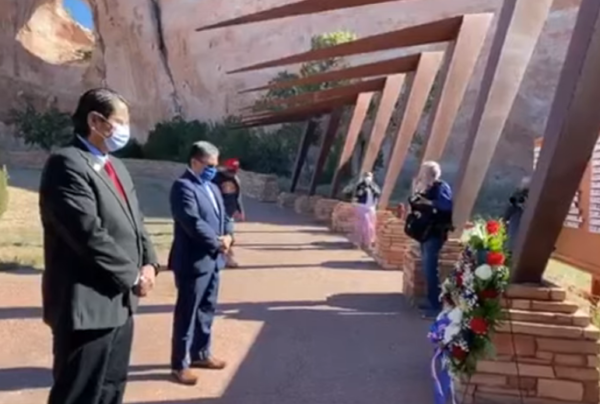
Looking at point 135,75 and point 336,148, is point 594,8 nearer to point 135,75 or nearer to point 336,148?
point 336,148

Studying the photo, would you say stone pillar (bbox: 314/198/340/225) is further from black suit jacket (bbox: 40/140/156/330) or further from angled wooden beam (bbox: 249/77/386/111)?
black suit jacket (bbox: 40/140/156/330)

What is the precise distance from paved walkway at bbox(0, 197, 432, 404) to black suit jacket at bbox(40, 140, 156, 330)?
1823 mm

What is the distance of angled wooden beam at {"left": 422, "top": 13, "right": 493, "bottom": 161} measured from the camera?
30.7 feet

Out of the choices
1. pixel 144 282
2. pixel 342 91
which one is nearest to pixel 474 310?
pixel 144 282

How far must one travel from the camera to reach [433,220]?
26.2 ft

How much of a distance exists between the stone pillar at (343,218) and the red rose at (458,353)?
13.0 meters

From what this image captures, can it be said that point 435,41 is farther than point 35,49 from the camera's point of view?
No

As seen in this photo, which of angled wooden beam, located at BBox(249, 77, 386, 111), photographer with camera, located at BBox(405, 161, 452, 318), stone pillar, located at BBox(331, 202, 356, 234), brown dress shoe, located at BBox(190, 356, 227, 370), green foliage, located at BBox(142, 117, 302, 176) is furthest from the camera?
green foliage, located at BBox(142, 117, 302, 176)

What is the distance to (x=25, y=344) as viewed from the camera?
6590 mm

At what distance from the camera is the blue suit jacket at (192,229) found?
5359 millimetres

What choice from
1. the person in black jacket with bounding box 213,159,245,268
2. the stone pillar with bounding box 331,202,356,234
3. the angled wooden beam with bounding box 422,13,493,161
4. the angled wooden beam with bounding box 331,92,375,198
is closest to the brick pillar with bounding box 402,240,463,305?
the angled wooden beam with bounding box 422,13,493,161

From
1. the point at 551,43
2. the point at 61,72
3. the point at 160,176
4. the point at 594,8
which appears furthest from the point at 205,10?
the point at 594,8

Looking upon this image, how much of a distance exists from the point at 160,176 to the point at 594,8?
32.8 m

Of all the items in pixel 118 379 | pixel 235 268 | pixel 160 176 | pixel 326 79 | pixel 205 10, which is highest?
pixel 205 10
